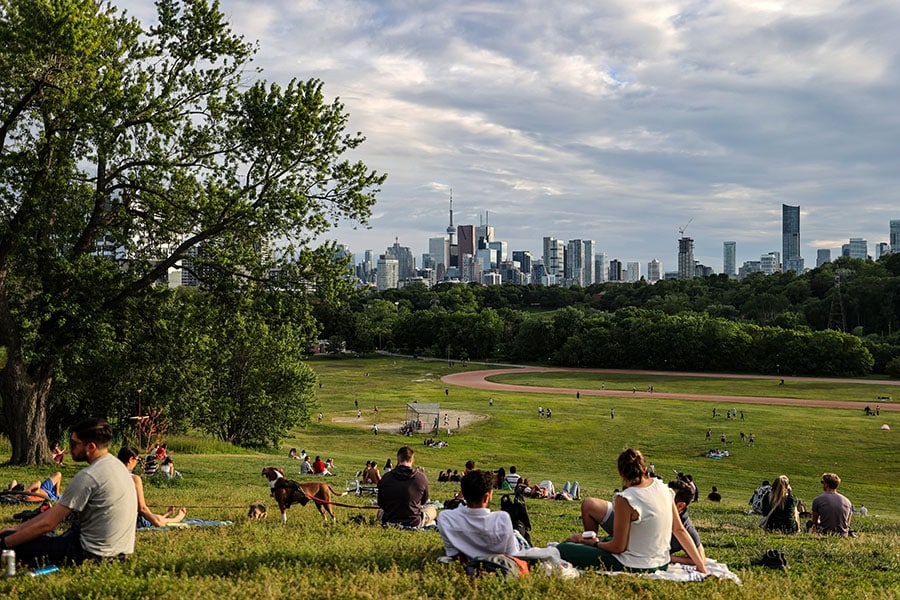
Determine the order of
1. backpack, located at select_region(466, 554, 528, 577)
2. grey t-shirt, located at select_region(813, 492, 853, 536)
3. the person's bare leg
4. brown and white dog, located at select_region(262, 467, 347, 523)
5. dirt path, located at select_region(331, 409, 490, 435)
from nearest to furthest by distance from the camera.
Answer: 1. backpack, located at select_region(466, 554, 528, 577)
2. the person's bare leg
3. brown and white dog, located at select_region(262, 467, 347, 523)
4. grey t-shirt, located at select_region(813, 492, 853, 536)
5. dirt path, located at select_region(331, 409, 490, 435)

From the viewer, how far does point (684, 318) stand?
115125 millimetres

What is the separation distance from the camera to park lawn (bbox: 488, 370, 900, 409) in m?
77.4

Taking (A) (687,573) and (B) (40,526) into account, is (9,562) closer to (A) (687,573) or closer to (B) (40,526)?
(B) (40,526)

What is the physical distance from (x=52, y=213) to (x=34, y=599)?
14.9 meters

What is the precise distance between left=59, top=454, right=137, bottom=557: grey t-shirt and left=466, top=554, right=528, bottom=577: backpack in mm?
3563

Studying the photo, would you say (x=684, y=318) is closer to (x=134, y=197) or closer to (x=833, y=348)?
(x=833, y=348)

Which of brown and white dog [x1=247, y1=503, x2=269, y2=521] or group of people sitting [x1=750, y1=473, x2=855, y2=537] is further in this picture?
group of people sitting [x1=750, y1=473, x2=855, y2=537]

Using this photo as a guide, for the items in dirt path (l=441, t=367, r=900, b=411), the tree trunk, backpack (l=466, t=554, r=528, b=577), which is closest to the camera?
backpack (l=466, t=554, r=528, b=577)

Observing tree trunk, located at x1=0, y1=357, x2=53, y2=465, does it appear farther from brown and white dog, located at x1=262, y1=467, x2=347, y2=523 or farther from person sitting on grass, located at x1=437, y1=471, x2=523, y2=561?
person sitting on grass, located at x1=437, y1=471, x2=523, y2=561

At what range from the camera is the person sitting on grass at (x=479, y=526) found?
738 cm

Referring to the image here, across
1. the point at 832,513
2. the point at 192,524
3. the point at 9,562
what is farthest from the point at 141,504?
the point at 832,513

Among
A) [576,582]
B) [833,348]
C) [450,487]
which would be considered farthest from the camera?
[833,348]

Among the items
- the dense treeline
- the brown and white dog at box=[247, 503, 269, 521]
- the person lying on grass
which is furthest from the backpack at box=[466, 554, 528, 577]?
the dense treeline

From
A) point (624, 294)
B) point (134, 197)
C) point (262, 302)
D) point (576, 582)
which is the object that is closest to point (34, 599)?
point (576, 582)
